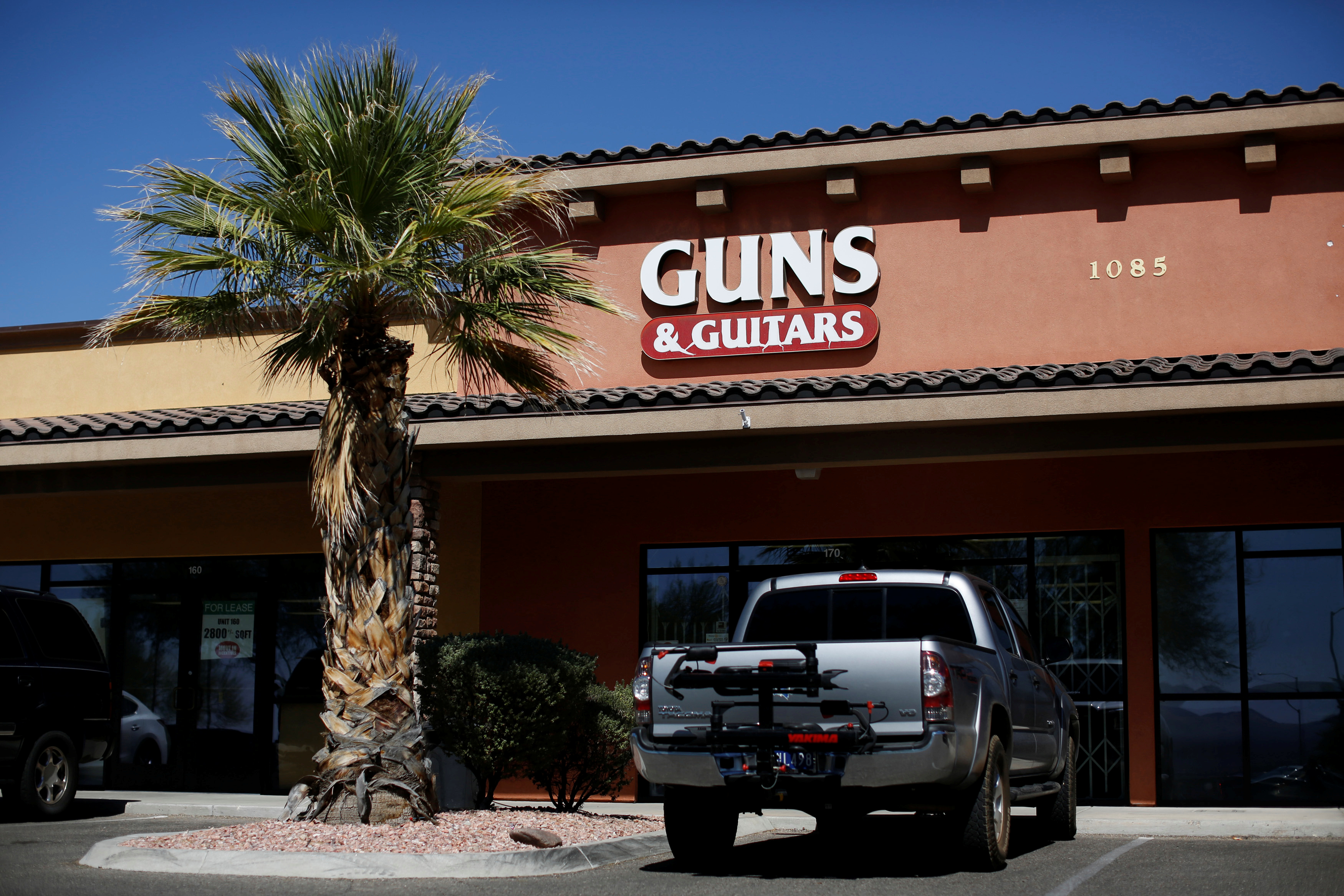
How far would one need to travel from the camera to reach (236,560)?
625 inches

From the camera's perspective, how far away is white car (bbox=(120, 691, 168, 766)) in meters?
15.8

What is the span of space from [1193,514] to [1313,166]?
4236mm

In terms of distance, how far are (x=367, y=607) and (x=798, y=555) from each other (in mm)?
6081

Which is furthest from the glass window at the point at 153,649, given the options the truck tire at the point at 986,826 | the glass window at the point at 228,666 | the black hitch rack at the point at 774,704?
the truck tire at the point at 986,826

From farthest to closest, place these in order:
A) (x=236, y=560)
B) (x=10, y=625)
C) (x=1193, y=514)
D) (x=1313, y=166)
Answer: (x=236, y=560)
(x=1313, y=166)
(x=1193, y=514)
(x=10, y=625)

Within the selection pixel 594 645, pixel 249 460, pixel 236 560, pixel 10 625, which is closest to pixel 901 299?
pixel 594 645

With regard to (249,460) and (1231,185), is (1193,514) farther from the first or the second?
(249,460)

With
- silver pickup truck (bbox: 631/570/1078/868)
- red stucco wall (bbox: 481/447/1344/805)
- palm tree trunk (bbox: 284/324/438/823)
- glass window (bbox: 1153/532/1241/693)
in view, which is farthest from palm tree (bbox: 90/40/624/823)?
glass window (bbox: 1153/532/1241/693)

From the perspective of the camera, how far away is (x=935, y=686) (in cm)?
758

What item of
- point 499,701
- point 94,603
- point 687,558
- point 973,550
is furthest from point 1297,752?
point 94,603

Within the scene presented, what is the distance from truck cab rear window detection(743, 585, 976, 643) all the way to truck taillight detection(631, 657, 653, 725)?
1022 millimetres

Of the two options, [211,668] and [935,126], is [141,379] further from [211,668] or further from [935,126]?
[935,126]

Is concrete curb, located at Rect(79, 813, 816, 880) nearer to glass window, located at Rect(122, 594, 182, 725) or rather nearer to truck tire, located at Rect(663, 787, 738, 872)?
truck tire, located at Rect(663, 787, 738, 872)

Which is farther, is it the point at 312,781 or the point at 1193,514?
the point at 1193,514
